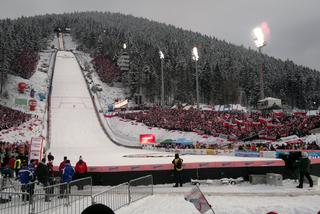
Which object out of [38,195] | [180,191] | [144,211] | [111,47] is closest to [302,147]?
[180,191]

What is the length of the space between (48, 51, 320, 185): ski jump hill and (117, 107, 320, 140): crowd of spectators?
314 inches

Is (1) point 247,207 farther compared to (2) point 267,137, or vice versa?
(2) point 267,137

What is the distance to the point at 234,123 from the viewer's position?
45.8 metres

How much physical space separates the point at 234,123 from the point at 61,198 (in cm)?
3640

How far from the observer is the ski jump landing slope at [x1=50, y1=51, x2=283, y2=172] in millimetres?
24911

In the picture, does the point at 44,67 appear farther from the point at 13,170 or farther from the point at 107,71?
the point at 13,170

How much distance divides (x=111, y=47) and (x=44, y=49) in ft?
111

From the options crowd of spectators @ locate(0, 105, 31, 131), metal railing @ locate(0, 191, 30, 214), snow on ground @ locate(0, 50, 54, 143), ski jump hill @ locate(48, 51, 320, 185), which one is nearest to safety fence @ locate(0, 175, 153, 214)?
metal railing @ locate(0, 191, 30, 214)

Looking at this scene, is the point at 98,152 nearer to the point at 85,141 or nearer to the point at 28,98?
the point at 85,141

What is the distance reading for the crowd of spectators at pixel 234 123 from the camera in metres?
38.7

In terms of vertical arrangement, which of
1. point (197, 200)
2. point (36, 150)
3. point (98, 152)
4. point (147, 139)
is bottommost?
point (197, 200)

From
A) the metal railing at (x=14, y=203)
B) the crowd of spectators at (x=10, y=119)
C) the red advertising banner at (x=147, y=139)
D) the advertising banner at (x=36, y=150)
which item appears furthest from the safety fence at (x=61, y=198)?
the crowd of spectators at (x=10, y=119)

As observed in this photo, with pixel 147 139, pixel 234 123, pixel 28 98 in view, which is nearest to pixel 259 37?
pixel 234 123

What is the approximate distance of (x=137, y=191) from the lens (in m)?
15.0
